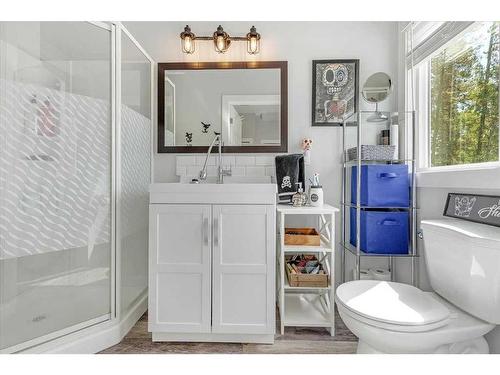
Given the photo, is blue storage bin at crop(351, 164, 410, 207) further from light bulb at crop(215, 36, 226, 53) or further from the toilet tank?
light bulb at crop(215, 36, 226, 53)

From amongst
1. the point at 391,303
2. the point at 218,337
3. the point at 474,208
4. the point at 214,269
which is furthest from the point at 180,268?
the point at 474,208

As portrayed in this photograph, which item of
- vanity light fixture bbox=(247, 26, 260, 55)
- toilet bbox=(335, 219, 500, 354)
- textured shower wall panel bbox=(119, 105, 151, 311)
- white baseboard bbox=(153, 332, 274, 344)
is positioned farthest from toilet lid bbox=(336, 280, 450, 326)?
vanity light fixture bbox=(247, 26, 260, 55)

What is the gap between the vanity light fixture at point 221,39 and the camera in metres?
2.09

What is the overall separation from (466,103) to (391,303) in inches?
47.9

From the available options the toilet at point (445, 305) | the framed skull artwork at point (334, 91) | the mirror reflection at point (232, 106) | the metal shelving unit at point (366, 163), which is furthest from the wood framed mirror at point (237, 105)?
the toilet at point (445, 305)

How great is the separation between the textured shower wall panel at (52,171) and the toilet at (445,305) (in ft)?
4.70

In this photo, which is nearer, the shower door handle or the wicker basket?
the shower door handle

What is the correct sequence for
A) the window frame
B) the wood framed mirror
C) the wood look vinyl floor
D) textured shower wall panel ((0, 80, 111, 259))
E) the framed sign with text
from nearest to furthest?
the framed sign with text → textured shower wall panel ((0, 80, 111, 259)) → the wood look vinyl floor → the window frame → the wood framed mirror

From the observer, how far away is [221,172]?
212 cm

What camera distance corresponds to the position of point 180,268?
63.5 inches

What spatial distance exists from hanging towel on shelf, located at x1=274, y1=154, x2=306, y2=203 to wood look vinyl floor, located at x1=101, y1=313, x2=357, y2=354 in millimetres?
863

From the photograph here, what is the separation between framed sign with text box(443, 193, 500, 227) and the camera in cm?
125
